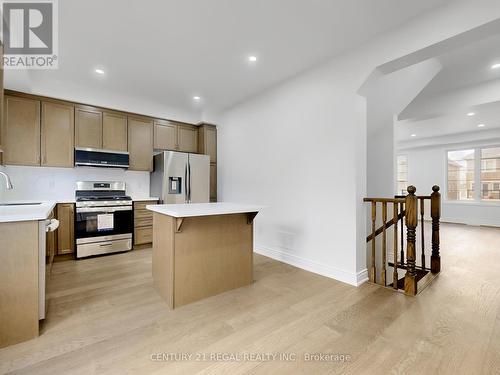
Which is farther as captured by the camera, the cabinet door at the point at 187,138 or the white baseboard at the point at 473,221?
the white baseboard at the point at 473,221

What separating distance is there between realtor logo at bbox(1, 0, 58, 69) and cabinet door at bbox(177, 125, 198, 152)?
2.17 metres

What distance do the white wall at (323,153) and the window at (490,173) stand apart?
5.54m

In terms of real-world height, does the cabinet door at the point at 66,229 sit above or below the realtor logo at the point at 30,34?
below

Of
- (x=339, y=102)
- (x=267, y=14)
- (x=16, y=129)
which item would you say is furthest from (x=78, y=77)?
(x=339, y=102)

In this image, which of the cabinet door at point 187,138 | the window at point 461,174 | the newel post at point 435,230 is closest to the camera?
the newel post at point 435,230

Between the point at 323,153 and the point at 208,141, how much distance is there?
109 inches

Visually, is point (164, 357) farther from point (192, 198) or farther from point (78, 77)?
point (78, 77)

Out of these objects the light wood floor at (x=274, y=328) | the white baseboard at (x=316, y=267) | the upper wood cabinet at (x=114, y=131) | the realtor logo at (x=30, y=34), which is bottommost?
the light wood floor at (x=274, y=328)

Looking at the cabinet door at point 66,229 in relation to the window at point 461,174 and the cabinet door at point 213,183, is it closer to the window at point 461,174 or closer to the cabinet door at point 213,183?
the cabinet door at point 213,183

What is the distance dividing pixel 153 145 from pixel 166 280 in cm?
301

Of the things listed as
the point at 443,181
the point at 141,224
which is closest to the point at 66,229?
the point at 141,224

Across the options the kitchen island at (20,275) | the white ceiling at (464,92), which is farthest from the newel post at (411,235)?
the kitchen island at (20,275)

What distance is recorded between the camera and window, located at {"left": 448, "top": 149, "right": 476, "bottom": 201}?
7301mm

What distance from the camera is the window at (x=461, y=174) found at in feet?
24.0
